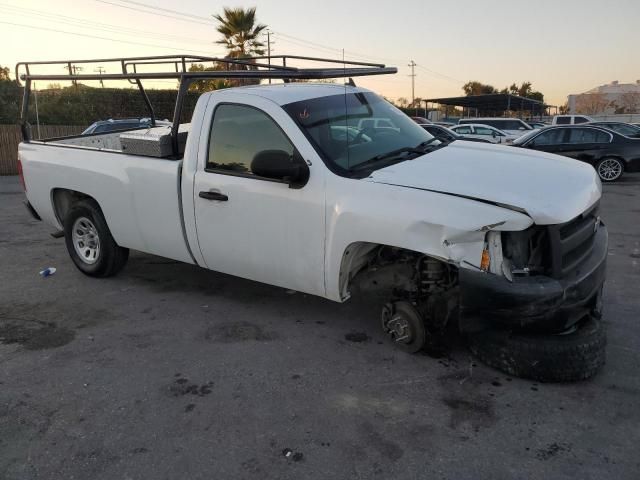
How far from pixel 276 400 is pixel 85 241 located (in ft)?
11.5

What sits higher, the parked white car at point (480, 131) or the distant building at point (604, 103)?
the distant building at point (604, 103)

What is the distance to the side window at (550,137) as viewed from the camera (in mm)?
14039

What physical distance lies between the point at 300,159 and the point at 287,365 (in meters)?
1.49

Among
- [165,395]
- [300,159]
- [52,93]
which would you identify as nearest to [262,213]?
[300,159]

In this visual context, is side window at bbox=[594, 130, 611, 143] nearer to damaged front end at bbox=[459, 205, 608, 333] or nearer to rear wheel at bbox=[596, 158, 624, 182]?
rear wheel at bbox=[596, 158, 624, 182]

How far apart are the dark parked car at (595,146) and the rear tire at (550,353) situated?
35.7ft

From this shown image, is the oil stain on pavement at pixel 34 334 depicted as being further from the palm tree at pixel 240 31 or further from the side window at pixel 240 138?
the palm tree at pixel 240 31

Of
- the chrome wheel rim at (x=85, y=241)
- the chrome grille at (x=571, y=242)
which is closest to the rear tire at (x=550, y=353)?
the chrome grille at (x=571, y=242)

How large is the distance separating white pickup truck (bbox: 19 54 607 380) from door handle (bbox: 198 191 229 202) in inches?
0.5

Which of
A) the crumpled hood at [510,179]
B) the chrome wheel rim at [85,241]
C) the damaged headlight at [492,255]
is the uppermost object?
the crumpled hood at [510,179]

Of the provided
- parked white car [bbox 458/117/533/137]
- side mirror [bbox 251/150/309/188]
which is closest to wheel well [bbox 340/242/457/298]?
side mirror [bbox 251/150/309/188]

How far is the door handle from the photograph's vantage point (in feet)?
14.0

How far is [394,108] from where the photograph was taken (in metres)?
4.98

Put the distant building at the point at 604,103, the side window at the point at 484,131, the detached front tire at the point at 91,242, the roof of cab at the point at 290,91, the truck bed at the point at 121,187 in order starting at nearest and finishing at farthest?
the roof of cab at the point at 290,91
the truck bed at the point at 121,187
the detached front tire at the point at 91,242
the side window at the point at 484,131
the distant building at the point at 604,103
